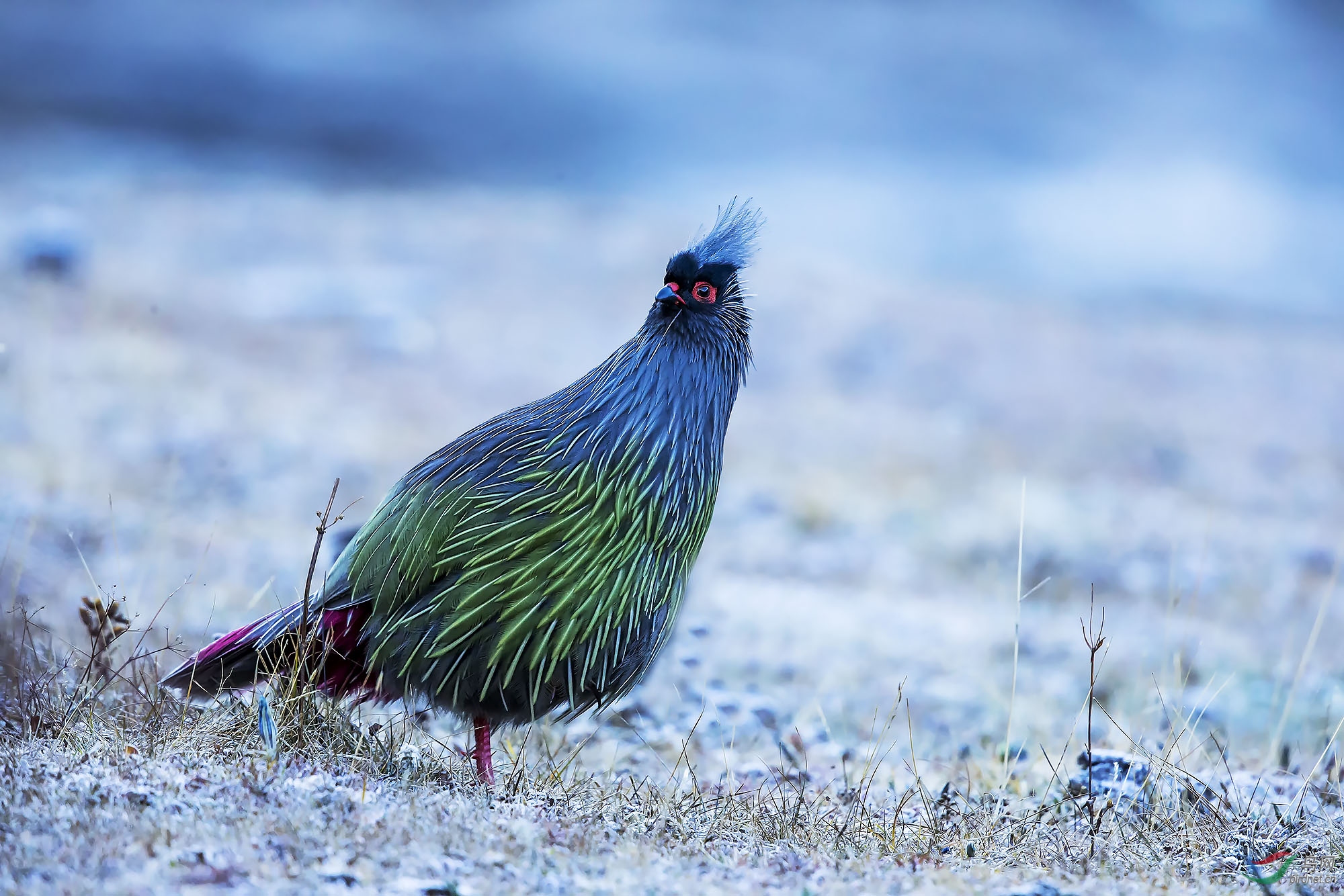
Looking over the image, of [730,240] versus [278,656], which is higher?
[730,240]

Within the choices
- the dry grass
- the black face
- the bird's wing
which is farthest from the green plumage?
the dry grass

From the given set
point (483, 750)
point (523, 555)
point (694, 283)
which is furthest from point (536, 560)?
point (694, 283)

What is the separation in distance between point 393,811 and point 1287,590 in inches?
409

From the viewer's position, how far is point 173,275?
20672 millimetres

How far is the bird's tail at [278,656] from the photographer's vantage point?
404 centimetres

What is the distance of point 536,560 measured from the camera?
13.1 ft

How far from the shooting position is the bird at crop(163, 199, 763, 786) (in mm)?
3992

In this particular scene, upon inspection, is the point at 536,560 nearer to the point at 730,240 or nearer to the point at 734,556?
the point at 730,240

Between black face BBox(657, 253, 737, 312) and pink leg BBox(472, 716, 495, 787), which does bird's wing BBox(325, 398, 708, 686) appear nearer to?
pink leg BBox(472, 716, 495, 787)

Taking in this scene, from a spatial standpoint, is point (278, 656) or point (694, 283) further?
point (694, 283)

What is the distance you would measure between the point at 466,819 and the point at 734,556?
26.5 feet

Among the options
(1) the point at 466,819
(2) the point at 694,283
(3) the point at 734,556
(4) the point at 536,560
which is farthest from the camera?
(3) the point at 734,556

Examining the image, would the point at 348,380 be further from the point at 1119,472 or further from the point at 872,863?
the point at 872,863

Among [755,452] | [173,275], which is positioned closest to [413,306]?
[173,275]
